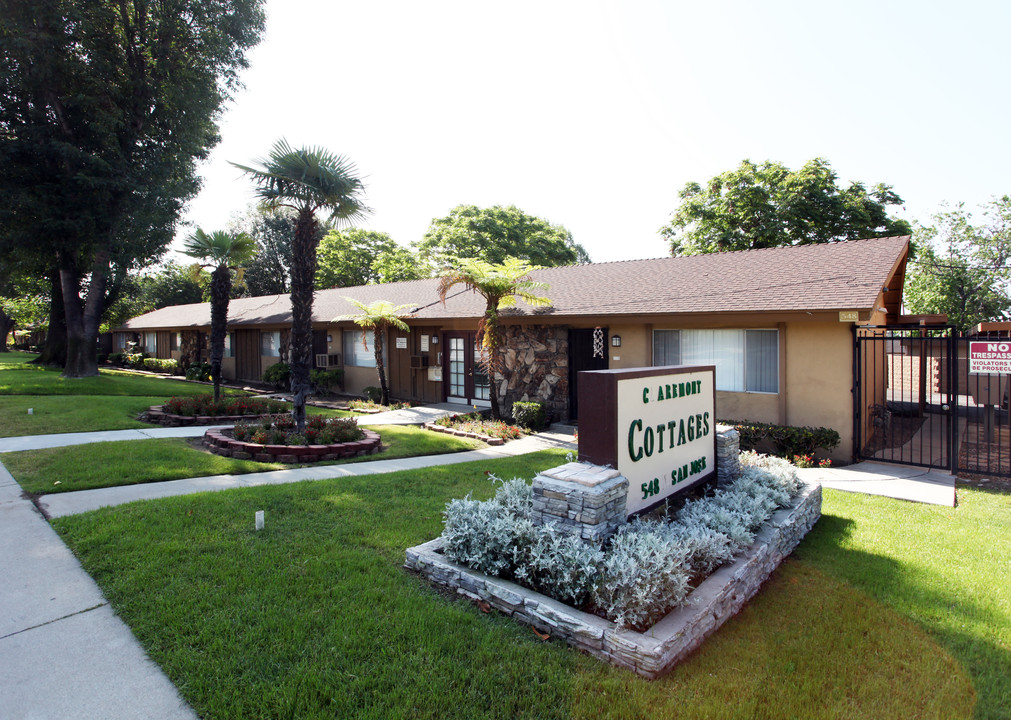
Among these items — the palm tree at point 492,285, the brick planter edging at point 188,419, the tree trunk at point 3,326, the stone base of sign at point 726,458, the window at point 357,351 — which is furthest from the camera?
the tree trunk at point 3,326

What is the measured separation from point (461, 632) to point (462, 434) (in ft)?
23.7

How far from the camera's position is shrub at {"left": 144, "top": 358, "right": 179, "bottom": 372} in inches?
980

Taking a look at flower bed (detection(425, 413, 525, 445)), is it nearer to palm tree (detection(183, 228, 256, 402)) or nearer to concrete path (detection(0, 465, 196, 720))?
palm tree (detection(183, 228, 256, 402))

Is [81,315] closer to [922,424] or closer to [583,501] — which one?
[583,501]

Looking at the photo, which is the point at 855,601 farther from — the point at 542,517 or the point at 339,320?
the point at 339,320

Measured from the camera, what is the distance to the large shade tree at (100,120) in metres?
14.4

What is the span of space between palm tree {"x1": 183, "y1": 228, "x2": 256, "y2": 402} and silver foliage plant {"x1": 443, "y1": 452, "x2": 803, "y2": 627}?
10145 mm

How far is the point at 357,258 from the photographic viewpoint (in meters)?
38.8

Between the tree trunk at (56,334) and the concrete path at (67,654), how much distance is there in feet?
82.9

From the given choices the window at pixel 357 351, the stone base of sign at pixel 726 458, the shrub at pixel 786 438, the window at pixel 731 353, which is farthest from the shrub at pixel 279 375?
the stone base of sign at pixel 726 458

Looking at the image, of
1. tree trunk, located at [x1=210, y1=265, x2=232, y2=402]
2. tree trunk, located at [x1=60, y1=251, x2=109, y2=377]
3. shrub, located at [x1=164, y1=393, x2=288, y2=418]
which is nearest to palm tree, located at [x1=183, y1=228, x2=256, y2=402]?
tree trunk, located at [x1=210, y1=265, x2=232, y2=402]

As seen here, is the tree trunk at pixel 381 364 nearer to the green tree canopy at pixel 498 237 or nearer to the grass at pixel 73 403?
the grass at pixel 73 403

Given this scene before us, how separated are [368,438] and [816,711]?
293 inches

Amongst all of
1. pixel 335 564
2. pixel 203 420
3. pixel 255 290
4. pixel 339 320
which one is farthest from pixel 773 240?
pixel 255 290
